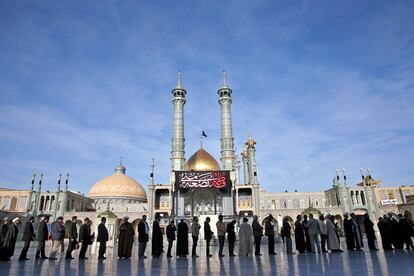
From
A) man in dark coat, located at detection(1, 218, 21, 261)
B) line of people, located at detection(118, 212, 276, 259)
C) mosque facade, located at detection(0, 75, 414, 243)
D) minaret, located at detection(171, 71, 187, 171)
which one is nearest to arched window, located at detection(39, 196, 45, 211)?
mosque facade, located at detection(0, 75, 414, 243)

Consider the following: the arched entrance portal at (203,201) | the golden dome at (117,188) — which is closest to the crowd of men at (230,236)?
the arched entrance portal at (203,201)

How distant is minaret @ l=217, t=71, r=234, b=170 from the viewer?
4275 cm

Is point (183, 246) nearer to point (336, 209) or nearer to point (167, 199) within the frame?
point (167, 199)

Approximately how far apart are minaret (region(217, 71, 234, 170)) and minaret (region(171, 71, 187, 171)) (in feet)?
18.4

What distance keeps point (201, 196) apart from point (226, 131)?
986 centimetres

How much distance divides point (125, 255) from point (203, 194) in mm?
32614

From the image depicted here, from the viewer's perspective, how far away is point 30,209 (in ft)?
131

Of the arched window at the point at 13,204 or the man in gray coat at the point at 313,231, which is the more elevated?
the arched window at the point at 13,204

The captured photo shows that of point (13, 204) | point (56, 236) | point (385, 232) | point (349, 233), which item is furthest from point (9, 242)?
point (13, 204)

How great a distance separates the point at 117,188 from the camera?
49.9m

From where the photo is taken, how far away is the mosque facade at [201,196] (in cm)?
3816

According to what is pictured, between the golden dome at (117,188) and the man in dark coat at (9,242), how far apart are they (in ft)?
139

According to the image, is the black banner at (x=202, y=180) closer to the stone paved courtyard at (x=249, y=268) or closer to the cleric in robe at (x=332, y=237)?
the cleric in robe at (x=332, y=237)

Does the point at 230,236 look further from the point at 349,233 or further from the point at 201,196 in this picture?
the point at 201,196
